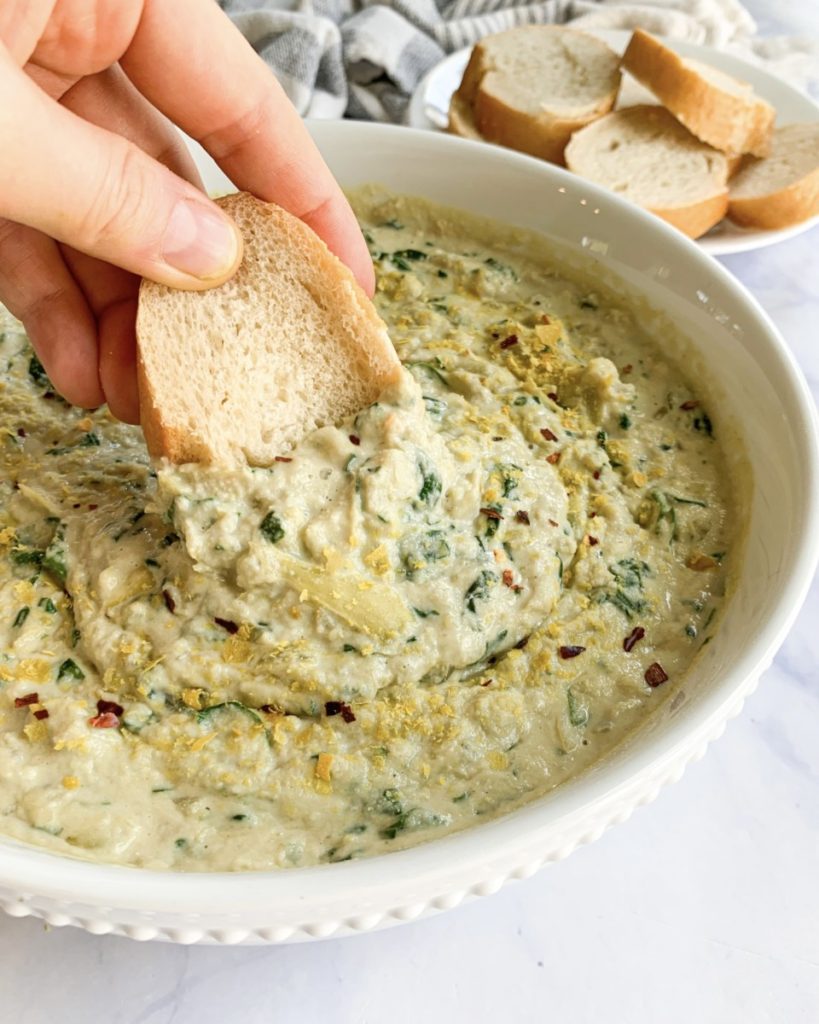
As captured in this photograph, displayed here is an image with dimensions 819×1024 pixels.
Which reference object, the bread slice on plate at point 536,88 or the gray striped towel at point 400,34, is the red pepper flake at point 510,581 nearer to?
the bread slice on plate at point 536,88

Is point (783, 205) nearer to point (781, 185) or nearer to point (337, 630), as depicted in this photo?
point (781, 185)

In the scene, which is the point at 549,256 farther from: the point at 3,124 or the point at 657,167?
the point at 3,124

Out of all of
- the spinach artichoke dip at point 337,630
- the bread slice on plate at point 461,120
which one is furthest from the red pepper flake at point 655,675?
the bread slice on plate at point 461,120

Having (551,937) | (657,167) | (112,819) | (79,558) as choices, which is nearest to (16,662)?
(79,558)

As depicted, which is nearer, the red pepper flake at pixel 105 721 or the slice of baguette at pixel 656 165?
the red pepper flake at pixel 105 721

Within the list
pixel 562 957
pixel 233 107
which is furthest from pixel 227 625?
pixel 233 107

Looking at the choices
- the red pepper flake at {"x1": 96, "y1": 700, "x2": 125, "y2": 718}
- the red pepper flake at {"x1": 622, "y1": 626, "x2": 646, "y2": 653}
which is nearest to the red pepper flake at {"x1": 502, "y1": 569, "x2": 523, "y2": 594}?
the red pepper flake at {"x1": 622, "y1": 626, "x2": 646, "y2": 653}
